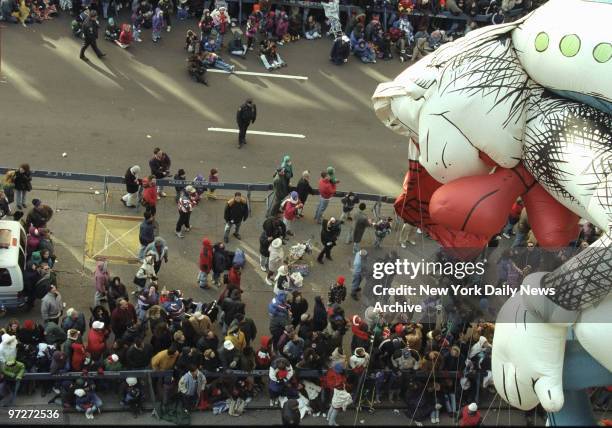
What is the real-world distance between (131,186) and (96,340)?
15.3 feet

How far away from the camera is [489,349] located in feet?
54.3

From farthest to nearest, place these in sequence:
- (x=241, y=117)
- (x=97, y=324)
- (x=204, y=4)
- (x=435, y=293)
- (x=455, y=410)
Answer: (x=204, y=4), (x=241, y=117), (x=455, y=410), (x=97, y=324), (x=435, y=293)

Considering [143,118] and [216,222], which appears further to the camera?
[143,118]

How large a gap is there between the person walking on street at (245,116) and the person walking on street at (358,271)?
188 inches

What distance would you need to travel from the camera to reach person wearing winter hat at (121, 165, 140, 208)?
19.4 meters

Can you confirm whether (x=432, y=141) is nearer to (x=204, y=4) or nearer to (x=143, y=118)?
(x=143, y=118)

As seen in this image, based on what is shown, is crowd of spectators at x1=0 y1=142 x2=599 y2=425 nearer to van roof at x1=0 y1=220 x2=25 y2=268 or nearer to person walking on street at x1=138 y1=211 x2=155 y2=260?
person walking on street at x1=138 y1=211 x2=155 y2=260

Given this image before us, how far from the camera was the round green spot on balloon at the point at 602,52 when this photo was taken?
10141mm

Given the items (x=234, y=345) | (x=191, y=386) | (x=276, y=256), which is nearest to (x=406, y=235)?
(x=276, y=256)

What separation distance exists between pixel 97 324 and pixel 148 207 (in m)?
3.69

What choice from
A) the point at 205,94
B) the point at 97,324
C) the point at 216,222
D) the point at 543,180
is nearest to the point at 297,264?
the point at 216,222

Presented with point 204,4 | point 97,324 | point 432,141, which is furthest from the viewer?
point 204,4

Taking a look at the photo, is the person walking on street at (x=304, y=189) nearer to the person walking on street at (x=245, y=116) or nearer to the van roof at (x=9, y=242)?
the person walking on street at (x=245, y=116)

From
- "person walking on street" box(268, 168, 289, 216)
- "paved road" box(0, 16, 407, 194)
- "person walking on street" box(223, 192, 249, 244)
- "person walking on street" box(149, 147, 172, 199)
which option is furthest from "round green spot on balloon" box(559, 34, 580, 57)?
"paved road" box(0, 16, 407, 194)
